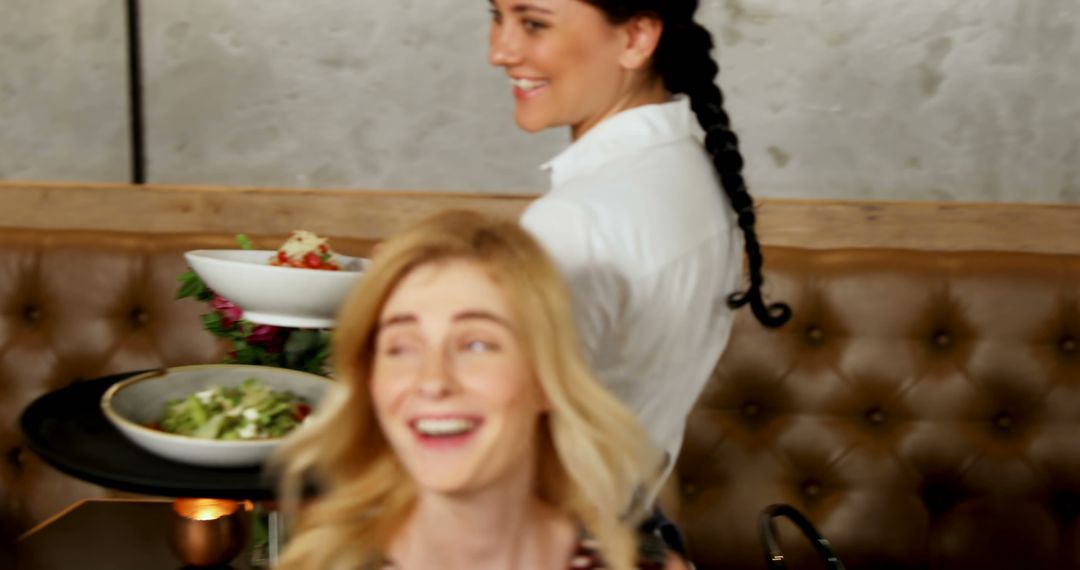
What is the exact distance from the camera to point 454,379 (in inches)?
31.4

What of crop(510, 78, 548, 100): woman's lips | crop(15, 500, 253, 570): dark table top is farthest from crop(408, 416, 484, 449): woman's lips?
crop(15, 500, 253, 570): dark table top

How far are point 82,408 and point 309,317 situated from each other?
25cm

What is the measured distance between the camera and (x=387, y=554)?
2.85 feet

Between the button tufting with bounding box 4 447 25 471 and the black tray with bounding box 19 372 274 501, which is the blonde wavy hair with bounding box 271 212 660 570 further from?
the button tufting with bounding box 4 447 25 471

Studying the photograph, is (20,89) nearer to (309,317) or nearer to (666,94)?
(309,317)

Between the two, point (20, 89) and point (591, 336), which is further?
point (20, 89)

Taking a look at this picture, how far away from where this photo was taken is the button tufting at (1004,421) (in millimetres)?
1836

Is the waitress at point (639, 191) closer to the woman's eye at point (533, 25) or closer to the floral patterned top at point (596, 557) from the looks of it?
the woman's eye at point (533, 25)

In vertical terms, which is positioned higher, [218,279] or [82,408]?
[218,279]

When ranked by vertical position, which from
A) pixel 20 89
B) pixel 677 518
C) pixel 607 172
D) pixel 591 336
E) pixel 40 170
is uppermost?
pixel 607 172

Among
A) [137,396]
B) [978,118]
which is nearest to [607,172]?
[137,396]

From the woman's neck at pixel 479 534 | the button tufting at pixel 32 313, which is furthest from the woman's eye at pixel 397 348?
the button tufting at pixel 32 313

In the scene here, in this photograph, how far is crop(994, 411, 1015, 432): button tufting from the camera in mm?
1836

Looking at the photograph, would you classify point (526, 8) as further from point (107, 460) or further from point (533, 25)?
point (107, 460)
